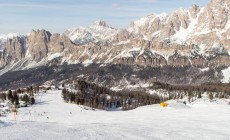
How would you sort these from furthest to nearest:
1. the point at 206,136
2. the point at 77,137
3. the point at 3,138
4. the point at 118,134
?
the point at 206,136 < the point at 118,134 < the point at 77,137 < the point at 3,138

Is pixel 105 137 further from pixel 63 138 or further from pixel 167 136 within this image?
pixel 167 136

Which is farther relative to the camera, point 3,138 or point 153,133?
point 153,133

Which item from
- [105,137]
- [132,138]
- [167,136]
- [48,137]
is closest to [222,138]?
[167,136]

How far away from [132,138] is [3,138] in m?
16.1

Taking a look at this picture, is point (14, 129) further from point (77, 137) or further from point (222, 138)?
point (222, 138)

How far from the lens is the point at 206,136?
52.1 m

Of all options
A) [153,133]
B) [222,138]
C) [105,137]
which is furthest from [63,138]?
[222,138]

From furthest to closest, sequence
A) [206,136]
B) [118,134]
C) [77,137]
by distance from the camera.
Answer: [206,136], [118,134], [77,137]

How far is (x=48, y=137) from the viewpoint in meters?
43.5

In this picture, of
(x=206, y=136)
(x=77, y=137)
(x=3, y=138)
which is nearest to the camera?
(x=3, y=138)

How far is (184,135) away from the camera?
52.2m

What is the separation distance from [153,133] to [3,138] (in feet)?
71.3

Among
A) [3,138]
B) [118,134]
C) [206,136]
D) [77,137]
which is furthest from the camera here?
[206,136]

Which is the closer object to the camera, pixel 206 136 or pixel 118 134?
pixel 118 134
